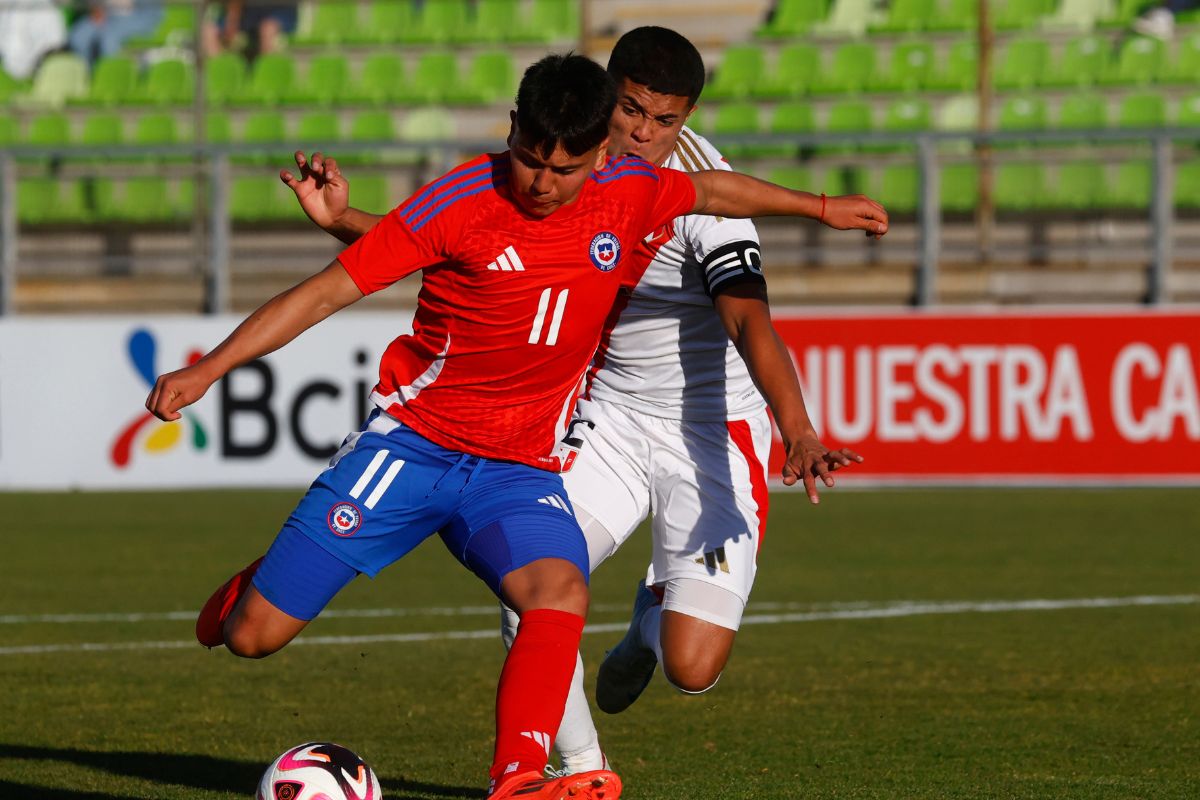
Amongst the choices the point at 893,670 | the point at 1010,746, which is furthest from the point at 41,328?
the point at 1010,746

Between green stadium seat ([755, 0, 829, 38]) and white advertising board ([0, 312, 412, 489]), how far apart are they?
7.98 meters

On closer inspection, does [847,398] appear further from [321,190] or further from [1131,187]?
[321,190]

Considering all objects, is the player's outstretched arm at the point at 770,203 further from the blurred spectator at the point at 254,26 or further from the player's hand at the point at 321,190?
the blurred spectator at the point at 254,26

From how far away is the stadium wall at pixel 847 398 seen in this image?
44.4ft

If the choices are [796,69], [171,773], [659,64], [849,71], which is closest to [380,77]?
[796,69]

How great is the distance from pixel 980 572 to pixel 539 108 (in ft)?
20.1

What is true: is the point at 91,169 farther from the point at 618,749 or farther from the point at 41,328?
the point at 618,749

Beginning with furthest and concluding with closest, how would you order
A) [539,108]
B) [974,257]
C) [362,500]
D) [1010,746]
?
[974,257] → [1010,746] → [362,500] → [539,108]

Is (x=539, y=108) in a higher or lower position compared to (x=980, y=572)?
higher

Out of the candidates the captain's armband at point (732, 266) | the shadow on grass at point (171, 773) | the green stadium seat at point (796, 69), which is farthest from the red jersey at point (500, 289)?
the green stadium seat at point (796, 69)

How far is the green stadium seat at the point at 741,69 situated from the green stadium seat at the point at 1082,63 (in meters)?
2.94

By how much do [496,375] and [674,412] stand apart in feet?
4.17

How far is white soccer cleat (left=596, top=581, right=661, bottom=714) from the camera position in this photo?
226 inches

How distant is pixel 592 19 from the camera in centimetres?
2136
